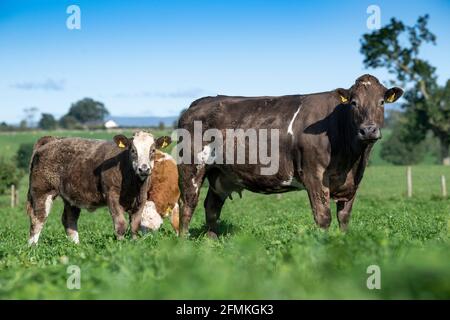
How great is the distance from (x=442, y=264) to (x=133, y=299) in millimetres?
2285

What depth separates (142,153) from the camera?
11109 mm

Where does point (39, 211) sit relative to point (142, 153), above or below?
below

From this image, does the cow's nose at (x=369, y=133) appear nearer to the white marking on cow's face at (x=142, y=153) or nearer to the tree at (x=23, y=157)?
the white marking on cow's face at (x=142, y=153)

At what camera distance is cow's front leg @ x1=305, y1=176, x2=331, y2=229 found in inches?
390

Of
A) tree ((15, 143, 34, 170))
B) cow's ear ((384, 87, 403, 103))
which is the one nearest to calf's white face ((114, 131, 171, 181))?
cow's ear ((384, 87, 403, 103))

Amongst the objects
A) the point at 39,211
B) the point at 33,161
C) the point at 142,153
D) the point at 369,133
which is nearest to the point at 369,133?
the point at 369,133

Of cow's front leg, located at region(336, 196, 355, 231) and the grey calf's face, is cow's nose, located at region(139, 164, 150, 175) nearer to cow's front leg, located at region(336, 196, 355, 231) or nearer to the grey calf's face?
cow's front leg, located at region(336, 196, 355, 231)

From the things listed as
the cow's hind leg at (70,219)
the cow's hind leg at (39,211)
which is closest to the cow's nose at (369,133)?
the cow's hind leg at (70,219)

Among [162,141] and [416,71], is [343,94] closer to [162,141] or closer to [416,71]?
[162,141]

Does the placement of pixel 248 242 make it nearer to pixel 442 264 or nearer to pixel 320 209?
pixel 442 264

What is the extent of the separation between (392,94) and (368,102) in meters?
0.59

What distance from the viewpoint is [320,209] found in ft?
32.6

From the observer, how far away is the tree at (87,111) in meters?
135
